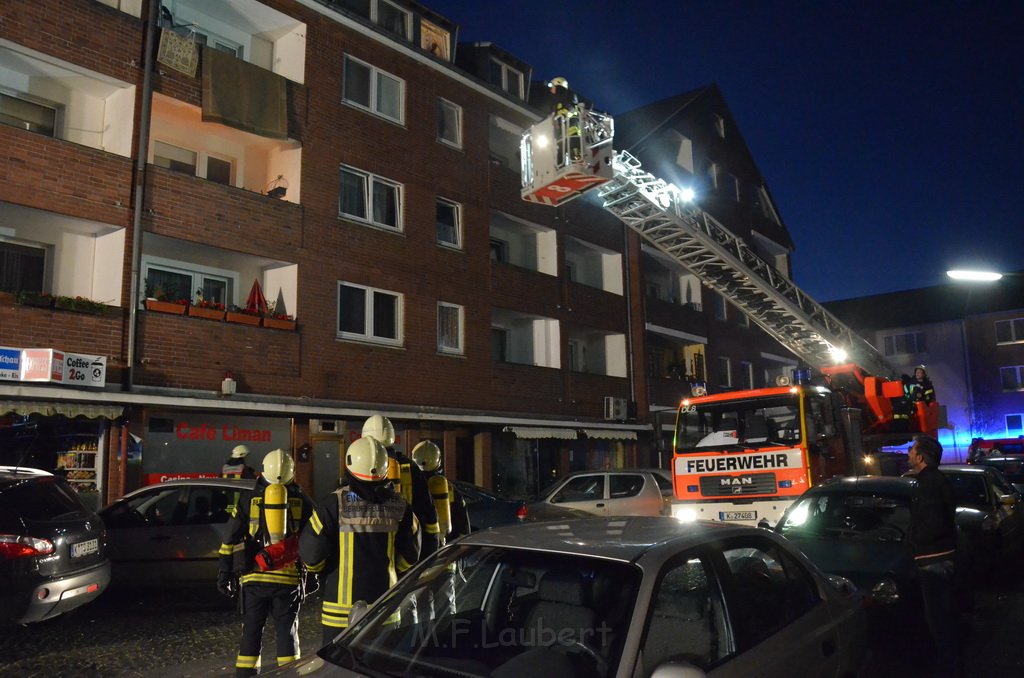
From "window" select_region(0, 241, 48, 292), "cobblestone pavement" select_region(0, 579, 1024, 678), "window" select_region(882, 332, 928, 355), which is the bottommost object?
"cobblestone pavement" select_region(0, 579, 1024, 678)

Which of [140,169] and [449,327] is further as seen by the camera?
[449,327]

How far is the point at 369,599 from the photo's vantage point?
4.77 meters

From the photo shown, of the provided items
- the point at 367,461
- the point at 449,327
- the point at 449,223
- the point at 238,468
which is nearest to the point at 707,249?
the point at 449,327

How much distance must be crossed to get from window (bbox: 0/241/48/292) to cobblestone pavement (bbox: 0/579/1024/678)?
5938 mm

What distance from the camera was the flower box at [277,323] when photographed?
14039 millimetres

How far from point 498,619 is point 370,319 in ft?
42.0

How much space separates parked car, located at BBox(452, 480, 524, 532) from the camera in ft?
37.8

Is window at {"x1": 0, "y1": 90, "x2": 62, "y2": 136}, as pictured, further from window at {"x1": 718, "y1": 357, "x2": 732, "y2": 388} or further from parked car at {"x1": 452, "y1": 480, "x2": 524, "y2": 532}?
window at {"x1": 718, "y1": 357, "x2": 732, "y2": 388}

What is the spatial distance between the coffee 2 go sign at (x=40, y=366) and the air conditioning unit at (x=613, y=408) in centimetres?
1367

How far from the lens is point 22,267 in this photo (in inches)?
485

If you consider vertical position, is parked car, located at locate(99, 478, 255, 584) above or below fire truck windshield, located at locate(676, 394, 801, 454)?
below

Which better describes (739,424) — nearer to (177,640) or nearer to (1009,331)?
(177,640)

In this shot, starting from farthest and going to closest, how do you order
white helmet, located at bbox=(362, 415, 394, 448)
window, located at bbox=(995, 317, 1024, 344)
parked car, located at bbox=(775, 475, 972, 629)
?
window, located at bbox=(995, 317, 1024, 344) → parked car, located at bbox=(775, 475, 972, 629) → white helmet, located at bbox=(362, 415, 394, 448)

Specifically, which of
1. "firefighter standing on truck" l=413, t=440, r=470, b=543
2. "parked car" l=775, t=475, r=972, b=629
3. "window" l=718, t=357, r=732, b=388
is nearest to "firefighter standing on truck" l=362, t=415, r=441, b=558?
"firefighter standing on truck" l=413, t=440, r=470, b=543
